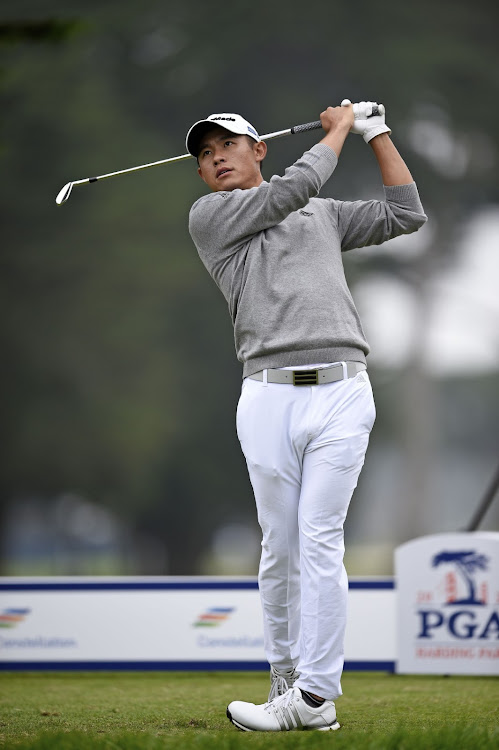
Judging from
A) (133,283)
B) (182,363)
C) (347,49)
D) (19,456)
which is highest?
(347,49)

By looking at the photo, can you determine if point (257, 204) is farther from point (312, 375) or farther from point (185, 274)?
point (185, 274)

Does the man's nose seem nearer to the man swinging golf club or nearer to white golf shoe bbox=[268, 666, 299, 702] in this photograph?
the man swinging golf club

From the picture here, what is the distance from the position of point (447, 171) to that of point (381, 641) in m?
16.2

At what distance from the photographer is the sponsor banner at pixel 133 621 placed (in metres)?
5.22

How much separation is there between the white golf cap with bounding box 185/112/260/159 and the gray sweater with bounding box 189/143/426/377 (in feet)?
0.64

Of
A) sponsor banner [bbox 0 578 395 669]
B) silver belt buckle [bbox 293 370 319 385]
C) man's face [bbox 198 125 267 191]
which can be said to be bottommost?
sponsor banner [bbox 0 578 395 669]

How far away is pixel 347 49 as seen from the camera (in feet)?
68.5

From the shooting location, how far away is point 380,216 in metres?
3.46

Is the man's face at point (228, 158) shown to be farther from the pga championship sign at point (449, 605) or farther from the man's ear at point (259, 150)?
the pga championship sign at point (449, 605)

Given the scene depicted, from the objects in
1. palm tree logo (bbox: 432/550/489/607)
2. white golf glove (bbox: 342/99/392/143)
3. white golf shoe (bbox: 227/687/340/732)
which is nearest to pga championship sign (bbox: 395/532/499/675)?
palm tree logo (bbox: 432/550/489/607)

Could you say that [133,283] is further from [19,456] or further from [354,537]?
[354,537]

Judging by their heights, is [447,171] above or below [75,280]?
above

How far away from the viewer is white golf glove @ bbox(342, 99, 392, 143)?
345cm

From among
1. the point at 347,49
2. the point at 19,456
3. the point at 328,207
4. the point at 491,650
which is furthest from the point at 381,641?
the point at 347,49
